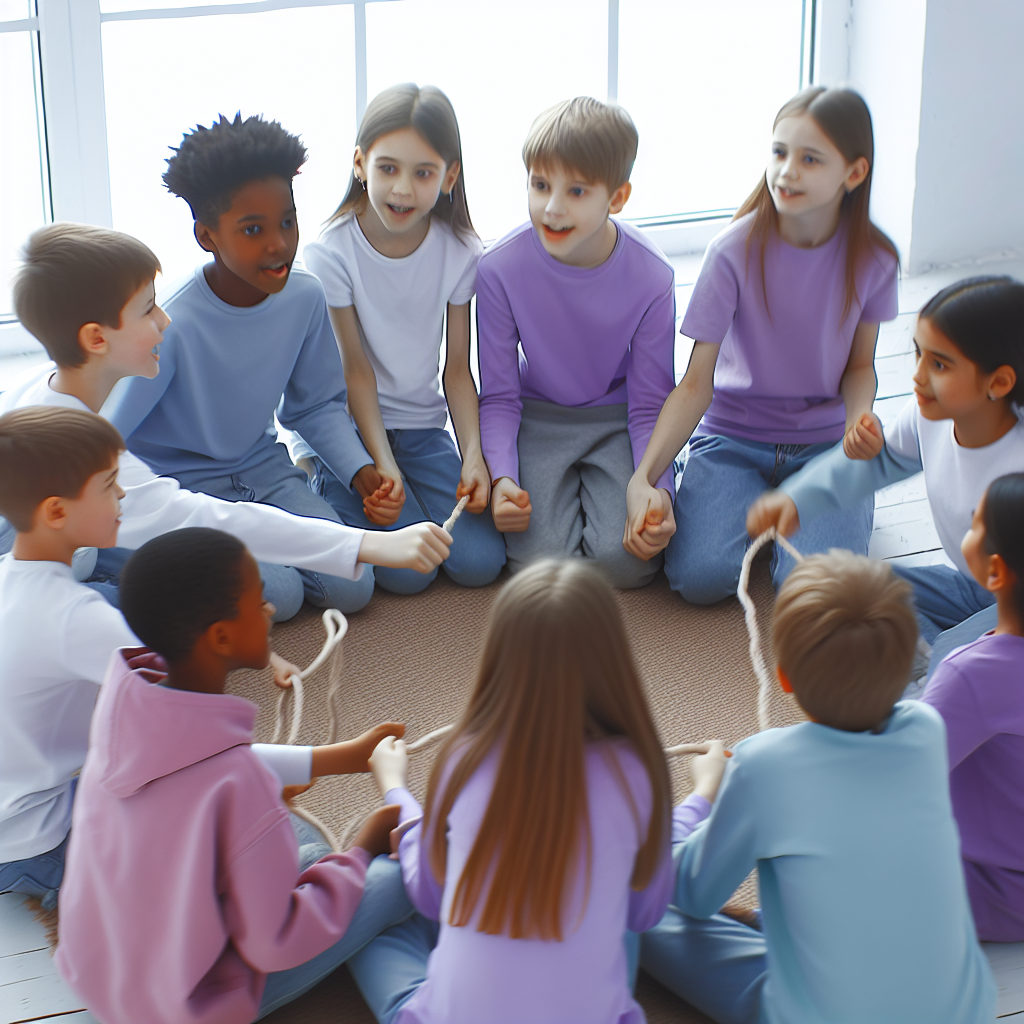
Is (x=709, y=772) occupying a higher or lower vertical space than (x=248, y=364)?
lower

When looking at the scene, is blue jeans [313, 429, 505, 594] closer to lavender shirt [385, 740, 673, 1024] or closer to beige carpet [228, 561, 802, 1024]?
beige carpet [228, 561, 802, 1024]

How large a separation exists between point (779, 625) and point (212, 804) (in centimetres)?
49

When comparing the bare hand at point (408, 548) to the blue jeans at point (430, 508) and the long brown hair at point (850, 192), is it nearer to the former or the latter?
the blue jeans at point (430, 508)

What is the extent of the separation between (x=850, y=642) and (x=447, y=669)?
839 mm

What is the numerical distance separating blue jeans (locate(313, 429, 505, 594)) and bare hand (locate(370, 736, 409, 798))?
1.94 feet

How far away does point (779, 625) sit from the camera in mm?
1051

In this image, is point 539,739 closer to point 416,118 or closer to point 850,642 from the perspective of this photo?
point 850,642

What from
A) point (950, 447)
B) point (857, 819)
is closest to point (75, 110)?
point (950, 447)

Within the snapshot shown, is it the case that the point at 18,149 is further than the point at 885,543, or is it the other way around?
the point at 18,149

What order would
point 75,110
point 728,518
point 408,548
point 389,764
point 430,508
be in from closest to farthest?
point 389,764 → point 408,548 → point 728,518 → point 430,508 → point 75,110

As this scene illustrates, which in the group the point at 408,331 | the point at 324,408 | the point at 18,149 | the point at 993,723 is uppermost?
the point at 18,149

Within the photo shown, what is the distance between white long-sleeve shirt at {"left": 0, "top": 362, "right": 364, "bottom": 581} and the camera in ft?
5.18

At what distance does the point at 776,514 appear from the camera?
173cm

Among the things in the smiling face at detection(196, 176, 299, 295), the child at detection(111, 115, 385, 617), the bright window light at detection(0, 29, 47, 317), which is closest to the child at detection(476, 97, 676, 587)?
the child at detection(111, 115, 385, 617)
